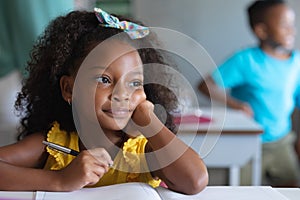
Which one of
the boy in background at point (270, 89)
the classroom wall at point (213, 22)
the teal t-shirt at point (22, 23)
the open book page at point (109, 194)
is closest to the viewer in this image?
the open book page at point (109, 194)

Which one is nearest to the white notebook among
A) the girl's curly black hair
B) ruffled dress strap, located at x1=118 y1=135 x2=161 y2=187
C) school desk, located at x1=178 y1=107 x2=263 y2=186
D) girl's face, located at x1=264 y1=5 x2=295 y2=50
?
ruffled dress strap, located at x1=118 y1=135 x2=161 y2=187

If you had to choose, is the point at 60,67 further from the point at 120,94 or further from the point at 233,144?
the point at 233,144

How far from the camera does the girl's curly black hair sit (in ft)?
3.46

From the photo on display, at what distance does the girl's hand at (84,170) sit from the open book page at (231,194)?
0.34ft

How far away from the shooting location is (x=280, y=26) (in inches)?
111

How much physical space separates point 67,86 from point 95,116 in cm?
12

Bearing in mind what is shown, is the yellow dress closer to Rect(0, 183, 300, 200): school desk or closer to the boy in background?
Rect(0, 183, 300, 200): school desk

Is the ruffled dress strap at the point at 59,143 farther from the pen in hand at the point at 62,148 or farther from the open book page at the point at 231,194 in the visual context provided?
the open book page at the point at 231,194

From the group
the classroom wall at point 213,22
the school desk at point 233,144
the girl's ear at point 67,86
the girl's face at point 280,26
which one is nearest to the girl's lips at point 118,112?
the girl's ear at point 67,86

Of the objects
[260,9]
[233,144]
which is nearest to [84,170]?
[233,144]

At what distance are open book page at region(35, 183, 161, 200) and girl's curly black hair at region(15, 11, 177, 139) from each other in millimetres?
236

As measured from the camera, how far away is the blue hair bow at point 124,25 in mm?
1022

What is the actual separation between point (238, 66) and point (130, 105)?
1.84 meters

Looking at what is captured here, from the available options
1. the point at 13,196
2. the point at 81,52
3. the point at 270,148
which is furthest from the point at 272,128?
the point at 13,196
